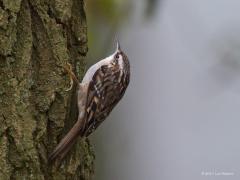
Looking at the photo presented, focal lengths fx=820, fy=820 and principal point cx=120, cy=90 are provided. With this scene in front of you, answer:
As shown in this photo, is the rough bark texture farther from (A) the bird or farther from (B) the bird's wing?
(B) the bird's wing

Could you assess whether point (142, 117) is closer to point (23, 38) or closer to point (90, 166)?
point (90, 166)

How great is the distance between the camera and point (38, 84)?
2.73m

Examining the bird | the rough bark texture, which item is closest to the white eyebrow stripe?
the bird

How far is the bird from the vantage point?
2836 mm

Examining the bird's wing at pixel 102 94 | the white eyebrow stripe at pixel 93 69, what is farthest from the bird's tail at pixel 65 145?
the white eyebrow stripe at pixel 93 69

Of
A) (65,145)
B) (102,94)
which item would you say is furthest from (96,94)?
(65,145)

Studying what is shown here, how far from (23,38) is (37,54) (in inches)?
3.4

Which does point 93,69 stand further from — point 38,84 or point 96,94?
point 38,84

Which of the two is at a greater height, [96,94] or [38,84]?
[38,84]

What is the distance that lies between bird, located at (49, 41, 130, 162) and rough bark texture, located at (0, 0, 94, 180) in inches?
1.4

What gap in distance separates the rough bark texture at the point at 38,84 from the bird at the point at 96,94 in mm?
36

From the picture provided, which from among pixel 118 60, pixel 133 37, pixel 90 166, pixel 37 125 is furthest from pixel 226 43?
pixel 133 37

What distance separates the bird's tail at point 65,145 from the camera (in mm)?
2750

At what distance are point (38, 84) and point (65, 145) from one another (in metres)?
0.23
